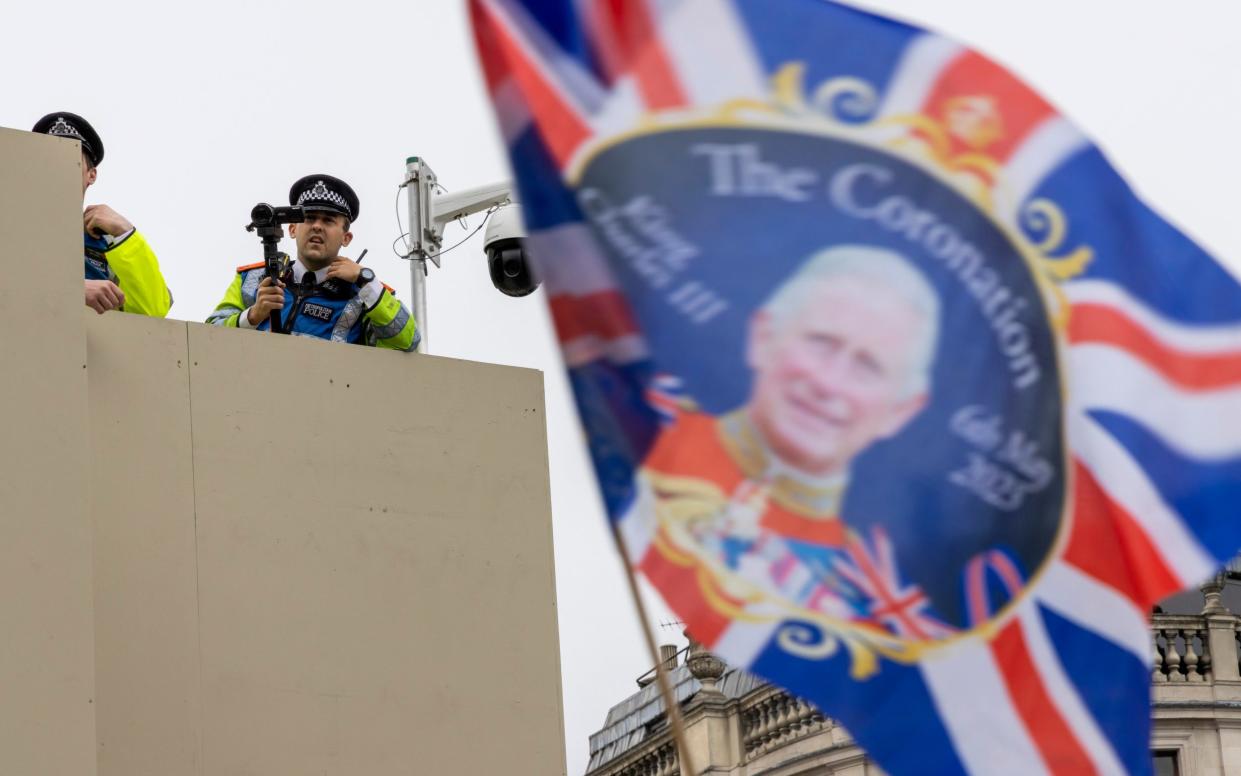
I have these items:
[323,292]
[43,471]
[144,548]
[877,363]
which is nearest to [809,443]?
[877,363]

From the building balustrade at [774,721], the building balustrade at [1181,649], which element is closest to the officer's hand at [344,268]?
the building balustrade at [1181,649]

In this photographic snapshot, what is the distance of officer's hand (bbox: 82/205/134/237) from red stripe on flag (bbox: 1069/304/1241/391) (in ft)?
13.1

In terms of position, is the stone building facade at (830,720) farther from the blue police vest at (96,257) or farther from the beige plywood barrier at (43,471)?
the beige plywood barrier at (43,471)

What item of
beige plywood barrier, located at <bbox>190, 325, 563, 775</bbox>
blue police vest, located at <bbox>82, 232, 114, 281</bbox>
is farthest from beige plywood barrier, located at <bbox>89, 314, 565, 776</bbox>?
blue police vest, located at <bbox>82, 232, 114, 281</bbox>

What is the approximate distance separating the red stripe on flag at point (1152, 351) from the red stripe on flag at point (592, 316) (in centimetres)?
138

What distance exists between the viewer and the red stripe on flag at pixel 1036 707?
7.45m

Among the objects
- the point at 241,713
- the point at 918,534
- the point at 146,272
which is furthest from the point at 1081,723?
the point at 146,272

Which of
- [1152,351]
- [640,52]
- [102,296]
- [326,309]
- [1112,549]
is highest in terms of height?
[326,309]

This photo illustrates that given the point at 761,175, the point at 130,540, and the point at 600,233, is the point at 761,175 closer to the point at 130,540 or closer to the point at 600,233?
the point at 600,233

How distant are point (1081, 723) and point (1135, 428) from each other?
871 millimetres

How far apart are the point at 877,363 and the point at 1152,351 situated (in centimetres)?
90

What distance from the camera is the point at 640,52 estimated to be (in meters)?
7.47

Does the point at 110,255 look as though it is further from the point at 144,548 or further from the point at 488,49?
the point at 488,49

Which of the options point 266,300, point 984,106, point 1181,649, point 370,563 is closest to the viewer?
point 984,106
